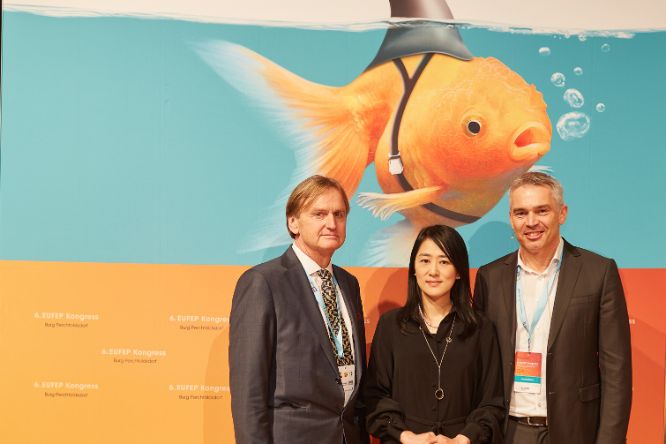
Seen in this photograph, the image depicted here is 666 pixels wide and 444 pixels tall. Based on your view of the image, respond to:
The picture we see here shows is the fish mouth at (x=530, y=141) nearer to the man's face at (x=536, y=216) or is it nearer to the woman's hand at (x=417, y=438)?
the man's face at (x=536, y=216)

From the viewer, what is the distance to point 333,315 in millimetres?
2549

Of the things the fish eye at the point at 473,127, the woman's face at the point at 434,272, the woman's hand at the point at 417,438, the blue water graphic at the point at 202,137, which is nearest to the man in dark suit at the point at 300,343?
the woman's hand at the point at 417,438

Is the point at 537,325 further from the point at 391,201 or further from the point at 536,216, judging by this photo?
the point at 391,201

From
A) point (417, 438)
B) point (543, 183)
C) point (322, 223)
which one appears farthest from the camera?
point (543, 183)

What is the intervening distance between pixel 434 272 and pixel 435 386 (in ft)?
1.50

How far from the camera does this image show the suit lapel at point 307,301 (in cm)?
244

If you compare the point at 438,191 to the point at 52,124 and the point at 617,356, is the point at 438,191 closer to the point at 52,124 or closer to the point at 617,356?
the point at 617,356

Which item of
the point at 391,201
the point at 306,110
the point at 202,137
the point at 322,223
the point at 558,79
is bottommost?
the point at 322,223

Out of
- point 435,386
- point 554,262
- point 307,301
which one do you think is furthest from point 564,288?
point 307,301

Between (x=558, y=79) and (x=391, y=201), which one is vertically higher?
(x=558, y=79)

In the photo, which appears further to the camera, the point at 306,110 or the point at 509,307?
the point at 306,110

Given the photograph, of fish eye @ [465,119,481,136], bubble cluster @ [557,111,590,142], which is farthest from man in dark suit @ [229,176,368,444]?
bubble cluster @ [557,111,590,142]

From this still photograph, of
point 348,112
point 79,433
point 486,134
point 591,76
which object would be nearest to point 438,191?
point 486,134

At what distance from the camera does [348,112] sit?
3.35m
